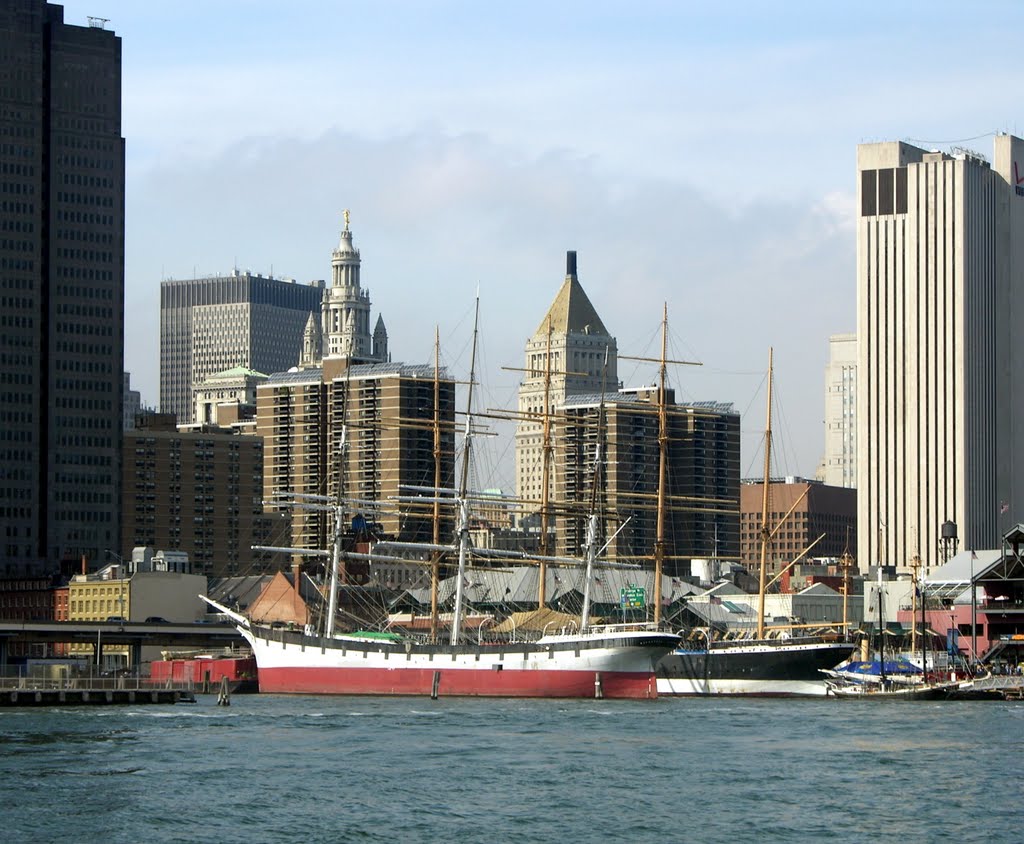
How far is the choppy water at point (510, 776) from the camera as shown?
7625cm

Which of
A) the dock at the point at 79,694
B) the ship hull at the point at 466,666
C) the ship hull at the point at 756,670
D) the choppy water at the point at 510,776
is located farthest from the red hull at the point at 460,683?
the choppy water at the point at 510,776

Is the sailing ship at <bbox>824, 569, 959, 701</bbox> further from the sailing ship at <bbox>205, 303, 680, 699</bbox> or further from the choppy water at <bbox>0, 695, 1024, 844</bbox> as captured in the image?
the choppy water at <bbox>0, 695, 1024, 844</bbox>

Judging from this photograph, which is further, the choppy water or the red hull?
the red hull

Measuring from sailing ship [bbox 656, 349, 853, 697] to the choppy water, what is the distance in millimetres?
23545

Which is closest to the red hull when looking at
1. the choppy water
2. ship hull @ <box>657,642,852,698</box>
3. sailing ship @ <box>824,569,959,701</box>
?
ship hull @ <box>657,642,852,698</box>

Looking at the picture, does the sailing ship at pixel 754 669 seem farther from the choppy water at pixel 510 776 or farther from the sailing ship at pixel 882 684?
the choppy water at pixel 510 776

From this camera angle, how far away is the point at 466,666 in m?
152

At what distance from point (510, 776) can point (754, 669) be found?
6461 cm

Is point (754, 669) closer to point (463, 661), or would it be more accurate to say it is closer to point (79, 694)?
point (463, 661)

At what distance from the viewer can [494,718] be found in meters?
125

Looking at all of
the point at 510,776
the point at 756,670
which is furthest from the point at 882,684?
the point at 510,776

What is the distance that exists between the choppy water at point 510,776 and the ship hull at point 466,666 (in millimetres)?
17973

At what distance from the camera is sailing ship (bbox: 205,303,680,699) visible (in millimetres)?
147750

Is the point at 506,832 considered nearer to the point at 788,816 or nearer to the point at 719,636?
the point at 788,816
